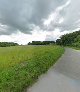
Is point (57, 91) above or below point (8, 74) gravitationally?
below

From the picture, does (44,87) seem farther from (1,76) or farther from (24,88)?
(1,76)

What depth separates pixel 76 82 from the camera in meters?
11.1

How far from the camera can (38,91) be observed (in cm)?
890

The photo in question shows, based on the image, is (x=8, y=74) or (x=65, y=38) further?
(x=65, y=38)

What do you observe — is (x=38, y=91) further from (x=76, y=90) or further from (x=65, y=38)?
(x=65, y=38)

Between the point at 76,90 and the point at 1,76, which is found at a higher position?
the point at 1,76

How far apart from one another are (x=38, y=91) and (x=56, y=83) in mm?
1912

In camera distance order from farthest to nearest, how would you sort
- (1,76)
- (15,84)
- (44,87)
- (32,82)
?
1. (32,82)
2. (44,87)
3. (1,76)
4. (15,84)

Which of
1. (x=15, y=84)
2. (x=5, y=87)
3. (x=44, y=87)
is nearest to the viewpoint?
(x=5, y=87)

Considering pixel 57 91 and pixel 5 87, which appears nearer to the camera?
pixel 5 87

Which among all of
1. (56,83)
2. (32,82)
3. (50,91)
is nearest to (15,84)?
(50,91)

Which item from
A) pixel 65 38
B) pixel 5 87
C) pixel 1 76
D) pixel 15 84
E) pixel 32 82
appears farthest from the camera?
pixel 65 38

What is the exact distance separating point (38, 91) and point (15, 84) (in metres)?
1.06

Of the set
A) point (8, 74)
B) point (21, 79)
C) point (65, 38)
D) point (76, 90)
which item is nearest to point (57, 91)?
point (76, 90)
